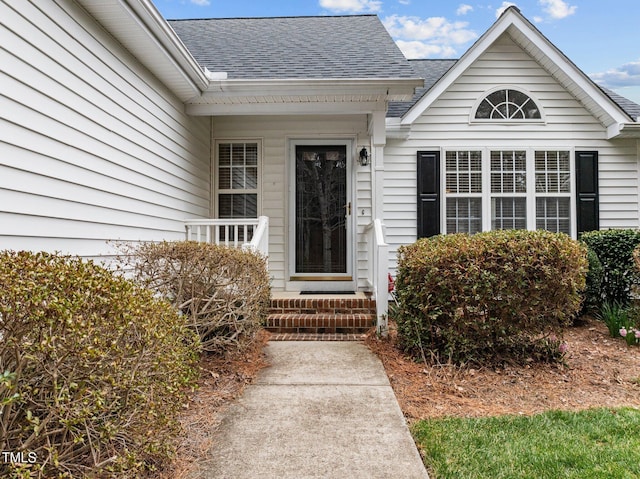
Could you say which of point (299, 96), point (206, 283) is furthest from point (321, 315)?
point (299, 96)

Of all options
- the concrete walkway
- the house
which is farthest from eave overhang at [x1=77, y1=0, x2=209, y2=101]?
the concrete walkway

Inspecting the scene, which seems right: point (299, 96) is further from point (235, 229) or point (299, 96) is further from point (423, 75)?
point (423, 75)

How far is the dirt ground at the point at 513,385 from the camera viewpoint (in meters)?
3.16

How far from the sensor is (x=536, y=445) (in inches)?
98.3

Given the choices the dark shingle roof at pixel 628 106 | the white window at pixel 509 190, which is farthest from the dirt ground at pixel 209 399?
the dark shingle roof at pixel 628 106

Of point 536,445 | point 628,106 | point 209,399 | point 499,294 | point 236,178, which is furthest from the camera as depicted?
point 628,106

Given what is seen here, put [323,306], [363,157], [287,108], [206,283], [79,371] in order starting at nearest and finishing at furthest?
[79,371], [206,283], [323,306], [287,108], [363,157]

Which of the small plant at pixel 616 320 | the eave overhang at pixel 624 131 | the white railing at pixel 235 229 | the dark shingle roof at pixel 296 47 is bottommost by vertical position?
the small plant at pixel 616 320

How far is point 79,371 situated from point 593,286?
643 centimetres

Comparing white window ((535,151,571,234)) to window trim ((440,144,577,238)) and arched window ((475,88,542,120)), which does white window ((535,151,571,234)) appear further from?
arched window ((475,88,542,120))

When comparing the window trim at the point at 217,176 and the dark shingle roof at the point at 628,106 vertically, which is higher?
the dark shingle roof at the point at 628,106

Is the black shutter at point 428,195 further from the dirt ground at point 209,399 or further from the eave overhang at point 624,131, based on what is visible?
the dirt ground at point 209,399

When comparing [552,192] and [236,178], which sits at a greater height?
[236,178]

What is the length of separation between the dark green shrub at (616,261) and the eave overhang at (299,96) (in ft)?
11.5
